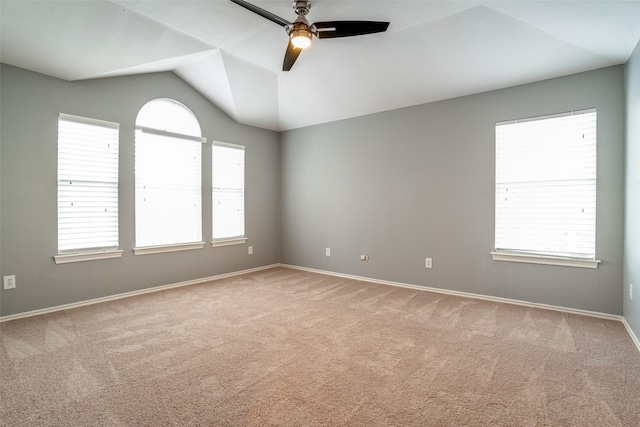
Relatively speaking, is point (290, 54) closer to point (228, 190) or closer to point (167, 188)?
point (167, 188)

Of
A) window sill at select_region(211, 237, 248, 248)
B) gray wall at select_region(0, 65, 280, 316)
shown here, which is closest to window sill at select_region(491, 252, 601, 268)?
window sill at select_region(211, 237, 248, 248)

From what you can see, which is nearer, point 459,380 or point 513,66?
point 459,380

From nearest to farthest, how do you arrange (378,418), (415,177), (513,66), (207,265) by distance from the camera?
(378,418), (513,66), (415,177), (207,265)

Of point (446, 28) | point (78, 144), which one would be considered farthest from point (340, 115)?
point (78, 144)

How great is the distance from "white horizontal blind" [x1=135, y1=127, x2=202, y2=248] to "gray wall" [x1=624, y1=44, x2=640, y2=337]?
16.2 feet

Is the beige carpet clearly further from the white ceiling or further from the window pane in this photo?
the white ceiling

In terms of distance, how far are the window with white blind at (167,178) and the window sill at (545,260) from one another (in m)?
4.09

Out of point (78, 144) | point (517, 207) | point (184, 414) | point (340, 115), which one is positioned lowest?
point (184, 414)

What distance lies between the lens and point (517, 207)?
3.72 m

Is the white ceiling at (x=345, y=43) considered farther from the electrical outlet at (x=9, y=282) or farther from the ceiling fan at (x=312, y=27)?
the electrical outlet at (x=9, y=282)

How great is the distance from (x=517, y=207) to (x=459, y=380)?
2444 millimetres

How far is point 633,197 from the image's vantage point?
2.80m

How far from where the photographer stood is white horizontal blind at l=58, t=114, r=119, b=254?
349 centimetres

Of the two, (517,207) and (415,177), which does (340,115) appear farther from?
(517,207)
